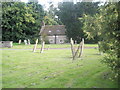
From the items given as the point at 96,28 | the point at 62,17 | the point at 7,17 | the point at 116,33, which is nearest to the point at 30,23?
the point at 7,17

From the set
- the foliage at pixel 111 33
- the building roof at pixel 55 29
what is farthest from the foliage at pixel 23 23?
the foliage at pixel 111 33

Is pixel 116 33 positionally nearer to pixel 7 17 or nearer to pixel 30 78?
pixel 30 78

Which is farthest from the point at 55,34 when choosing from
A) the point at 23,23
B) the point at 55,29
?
the point at 23,23

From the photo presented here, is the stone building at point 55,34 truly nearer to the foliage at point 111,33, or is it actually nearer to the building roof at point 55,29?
the building roof at point 55,29

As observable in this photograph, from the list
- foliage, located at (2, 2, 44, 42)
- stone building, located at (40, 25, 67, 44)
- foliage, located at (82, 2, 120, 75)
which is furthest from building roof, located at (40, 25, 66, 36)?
foliage, located at (82, 2, 120, 75)

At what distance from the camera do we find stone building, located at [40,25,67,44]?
8.14 meters

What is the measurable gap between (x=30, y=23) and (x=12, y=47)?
2582mm

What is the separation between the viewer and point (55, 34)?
9.07m

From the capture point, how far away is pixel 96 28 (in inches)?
104

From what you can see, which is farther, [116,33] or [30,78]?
[30,78]

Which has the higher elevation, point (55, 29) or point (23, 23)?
point (23, 23)

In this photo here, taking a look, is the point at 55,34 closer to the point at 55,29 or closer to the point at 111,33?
the point at 55,29

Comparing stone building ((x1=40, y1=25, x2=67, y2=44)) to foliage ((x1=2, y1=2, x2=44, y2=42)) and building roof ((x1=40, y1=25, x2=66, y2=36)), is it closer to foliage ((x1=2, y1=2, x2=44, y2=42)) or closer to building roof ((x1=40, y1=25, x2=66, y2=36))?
building roof ((x1=40, y1=25, x2=66, y2=36))

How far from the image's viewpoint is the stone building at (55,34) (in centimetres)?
814
